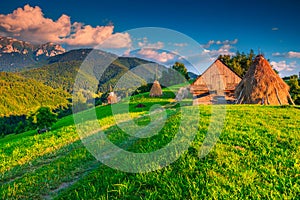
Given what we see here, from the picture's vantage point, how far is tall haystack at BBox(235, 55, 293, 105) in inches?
748

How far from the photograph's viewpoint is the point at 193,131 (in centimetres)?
712

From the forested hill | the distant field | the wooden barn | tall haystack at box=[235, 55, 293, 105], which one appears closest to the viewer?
the distant field

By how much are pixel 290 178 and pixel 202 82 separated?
28427 millimetres

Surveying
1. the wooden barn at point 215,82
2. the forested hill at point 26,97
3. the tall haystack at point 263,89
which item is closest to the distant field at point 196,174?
the tall haystack at point 263,89

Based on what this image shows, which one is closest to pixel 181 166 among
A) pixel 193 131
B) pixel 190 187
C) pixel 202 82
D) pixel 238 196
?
pixel 190 187

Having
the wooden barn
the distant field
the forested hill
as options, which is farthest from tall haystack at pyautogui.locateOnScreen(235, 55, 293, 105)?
the forested hill

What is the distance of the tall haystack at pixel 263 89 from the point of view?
19.0 m

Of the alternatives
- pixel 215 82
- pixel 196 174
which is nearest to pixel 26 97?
pixel 215 82

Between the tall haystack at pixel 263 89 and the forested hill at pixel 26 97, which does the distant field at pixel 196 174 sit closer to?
the tall haystack at pixel 263 89

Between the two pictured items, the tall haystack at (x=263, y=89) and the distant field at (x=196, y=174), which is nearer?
the distant field at (x=196, y=174)

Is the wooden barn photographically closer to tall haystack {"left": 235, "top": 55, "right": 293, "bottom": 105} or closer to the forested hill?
tall haystack {"left": 235, "top": 55, "right": 293, "bottom": 105}

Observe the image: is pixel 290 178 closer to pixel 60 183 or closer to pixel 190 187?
pixel 190 187

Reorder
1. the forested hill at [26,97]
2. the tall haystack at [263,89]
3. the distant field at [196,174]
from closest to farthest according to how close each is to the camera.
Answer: the distant field at [196,174]
the tall haystack at [263,89]
the forested hill at [26,97]

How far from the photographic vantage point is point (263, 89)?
19.1 m
